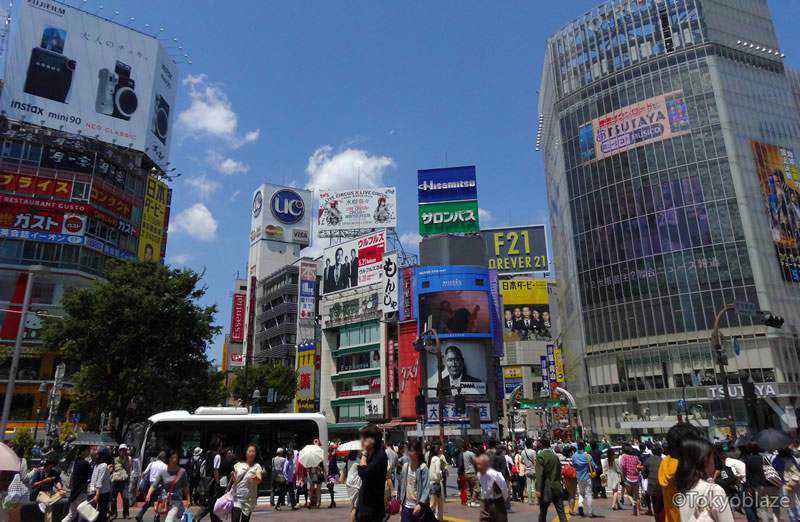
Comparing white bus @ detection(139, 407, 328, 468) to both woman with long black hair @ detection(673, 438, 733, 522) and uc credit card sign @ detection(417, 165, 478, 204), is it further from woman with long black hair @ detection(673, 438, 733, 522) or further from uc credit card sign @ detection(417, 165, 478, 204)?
uc credit card sign @ detection(417, 165, 478, 204)

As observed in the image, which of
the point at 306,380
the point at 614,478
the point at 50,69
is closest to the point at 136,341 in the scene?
the point at 614,478

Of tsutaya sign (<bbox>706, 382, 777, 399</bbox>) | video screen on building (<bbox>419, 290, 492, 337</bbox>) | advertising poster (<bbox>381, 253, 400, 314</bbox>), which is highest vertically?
advertising poster (<bbox>381, 253, 400, 314</bbox>)

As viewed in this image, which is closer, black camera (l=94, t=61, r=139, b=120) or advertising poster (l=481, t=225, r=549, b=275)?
black camera (l=94, t=61, r=139, b=120)

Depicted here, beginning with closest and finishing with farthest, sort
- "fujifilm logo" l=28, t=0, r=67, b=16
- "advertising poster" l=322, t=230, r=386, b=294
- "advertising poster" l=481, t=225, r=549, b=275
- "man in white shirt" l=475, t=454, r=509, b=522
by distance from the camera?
"man in white shirt" l=475, t=454, r=509, b=522 → "fujifilm logo" l=28, t=0, r=67, b=16 → "advertising poster" l=322, t=230, r=386, b=294 → "advertising poster" l=481, t=225, r=549, b=275

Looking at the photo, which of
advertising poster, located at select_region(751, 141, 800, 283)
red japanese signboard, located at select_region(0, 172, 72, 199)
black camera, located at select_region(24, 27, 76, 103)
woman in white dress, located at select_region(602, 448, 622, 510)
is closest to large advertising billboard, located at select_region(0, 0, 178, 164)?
black camera, located at select_region(24, 27, 76, 103)

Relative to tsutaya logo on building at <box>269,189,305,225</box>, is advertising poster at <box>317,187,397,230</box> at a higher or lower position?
lower

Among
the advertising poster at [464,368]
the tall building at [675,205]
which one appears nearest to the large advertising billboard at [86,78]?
the advertising poster at [464,368]

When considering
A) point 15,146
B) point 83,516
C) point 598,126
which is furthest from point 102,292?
point 598,126

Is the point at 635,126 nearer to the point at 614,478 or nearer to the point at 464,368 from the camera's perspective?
the point at 464,368

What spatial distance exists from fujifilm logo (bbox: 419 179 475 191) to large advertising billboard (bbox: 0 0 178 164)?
1251 inches

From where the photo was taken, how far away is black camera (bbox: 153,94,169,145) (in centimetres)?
5809

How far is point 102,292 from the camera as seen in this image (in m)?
30.5

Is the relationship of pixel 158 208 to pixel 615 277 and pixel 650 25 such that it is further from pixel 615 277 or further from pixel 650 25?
pixel 650 25

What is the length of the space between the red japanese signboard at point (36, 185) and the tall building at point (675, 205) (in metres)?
54.4
